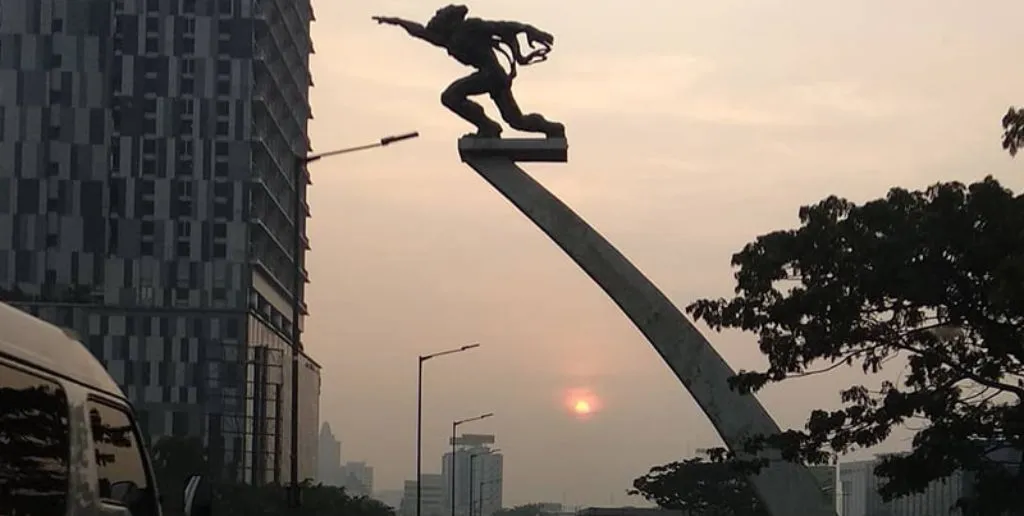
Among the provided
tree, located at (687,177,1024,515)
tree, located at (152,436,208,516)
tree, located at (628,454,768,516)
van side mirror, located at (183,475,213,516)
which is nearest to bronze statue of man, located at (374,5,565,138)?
tree, located at (687,177,1024,515)

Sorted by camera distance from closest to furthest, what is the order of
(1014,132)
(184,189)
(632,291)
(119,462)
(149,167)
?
1. (119,462)
2. (1014,132)
3. (632,291)
4. (149,167)
5. (184,189)

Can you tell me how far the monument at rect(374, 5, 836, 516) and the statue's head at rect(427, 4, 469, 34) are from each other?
0.02 meters

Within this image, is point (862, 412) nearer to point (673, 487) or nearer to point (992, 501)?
point (992, 501)

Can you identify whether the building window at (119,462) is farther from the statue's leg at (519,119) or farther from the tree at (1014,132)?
the statue's leg at (519,119)

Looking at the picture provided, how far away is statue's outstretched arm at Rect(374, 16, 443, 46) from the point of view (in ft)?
123

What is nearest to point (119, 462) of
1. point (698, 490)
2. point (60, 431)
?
point (60, 431)

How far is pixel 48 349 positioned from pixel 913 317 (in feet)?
66.0

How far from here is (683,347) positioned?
119 feet

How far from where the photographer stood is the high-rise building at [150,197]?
309 ft

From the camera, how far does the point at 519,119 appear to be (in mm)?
37719

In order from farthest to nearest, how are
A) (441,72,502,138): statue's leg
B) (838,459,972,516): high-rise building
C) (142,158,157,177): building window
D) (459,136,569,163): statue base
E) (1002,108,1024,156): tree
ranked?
(142,158,157,177): building window
(838,459,972,516): high-rise building
(441,72,502,138): statue's leg
(459,136,569,163): statue base
(1002,108,1024,156): tree

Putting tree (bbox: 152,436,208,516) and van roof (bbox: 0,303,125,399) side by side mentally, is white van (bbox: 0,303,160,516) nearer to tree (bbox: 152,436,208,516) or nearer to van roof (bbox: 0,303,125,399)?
van roof (bbox: 0,303,125,399)

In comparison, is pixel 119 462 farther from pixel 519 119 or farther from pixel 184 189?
pixel 184 189

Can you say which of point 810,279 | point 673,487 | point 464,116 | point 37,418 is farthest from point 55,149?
point 37,418
